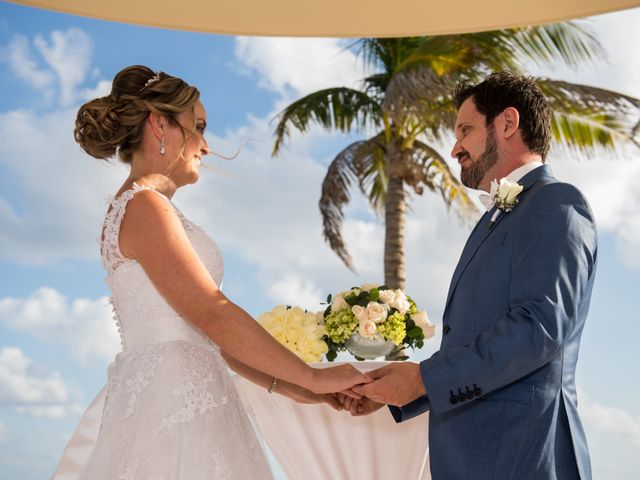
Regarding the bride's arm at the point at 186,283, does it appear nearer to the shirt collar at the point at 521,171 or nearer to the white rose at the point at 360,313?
the white rose at the point at 360,313

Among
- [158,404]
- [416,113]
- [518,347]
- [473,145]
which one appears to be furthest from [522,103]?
[416,113]

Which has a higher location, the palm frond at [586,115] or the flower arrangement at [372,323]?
the palm frond at [586,115]

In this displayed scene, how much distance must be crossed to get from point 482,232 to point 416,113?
11098 millimetres

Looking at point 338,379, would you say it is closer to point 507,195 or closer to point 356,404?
point 356,404

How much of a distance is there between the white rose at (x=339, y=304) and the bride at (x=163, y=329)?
0.83 metres

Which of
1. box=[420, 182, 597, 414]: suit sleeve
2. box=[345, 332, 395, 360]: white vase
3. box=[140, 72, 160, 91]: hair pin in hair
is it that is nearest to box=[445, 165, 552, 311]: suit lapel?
box=[420, 182, 597, 414]: suit sleeve

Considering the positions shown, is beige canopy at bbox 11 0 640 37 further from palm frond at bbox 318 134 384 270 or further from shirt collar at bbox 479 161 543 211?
palm frond at bbox 318 134 384 270

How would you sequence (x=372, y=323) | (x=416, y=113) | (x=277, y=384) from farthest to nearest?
(x=416, y=113), (x=372, y=323), (x=277, y=384)

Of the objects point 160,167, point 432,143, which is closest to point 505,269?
point 160,167

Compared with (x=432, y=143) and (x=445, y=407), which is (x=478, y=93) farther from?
(x=432, y=143)

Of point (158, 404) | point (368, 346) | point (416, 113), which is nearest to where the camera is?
point (158, 404)

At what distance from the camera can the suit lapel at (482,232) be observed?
3.21 m

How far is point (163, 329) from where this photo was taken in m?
3.23

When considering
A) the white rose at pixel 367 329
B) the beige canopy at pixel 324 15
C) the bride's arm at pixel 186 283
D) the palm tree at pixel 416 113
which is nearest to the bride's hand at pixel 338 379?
the bride's arm at pixel 186 283
